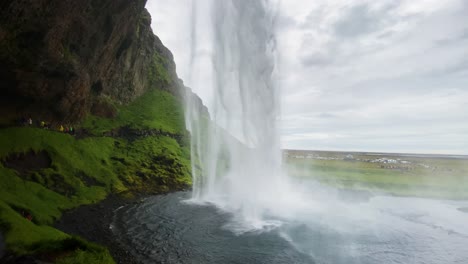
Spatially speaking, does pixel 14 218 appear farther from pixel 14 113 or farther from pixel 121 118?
pixel 121 118

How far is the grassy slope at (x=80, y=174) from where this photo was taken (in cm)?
2088

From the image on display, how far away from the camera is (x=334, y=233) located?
1262 inches

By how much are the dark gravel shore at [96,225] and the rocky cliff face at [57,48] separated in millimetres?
21367

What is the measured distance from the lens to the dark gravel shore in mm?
25000

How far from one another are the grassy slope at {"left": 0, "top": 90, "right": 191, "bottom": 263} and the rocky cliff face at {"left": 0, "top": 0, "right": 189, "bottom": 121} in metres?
5.85

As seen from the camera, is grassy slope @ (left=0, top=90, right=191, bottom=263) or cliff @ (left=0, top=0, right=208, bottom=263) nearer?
grassy slope @ (left=0, top=90, right=191, bottom=263)

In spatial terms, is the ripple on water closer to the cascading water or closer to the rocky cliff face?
the cascading water

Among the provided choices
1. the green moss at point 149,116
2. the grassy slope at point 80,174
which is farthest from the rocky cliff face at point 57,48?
the green moss at point 149,116

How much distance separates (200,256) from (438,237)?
88.6 feet

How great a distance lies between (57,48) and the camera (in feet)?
145

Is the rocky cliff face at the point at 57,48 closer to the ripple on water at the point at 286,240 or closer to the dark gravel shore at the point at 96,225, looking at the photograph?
the dark gravel shore at the point at 96,225

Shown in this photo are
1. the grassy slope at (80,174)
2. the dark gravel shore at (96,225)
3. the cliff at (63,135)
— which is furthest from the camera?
the cliff at (63,135)

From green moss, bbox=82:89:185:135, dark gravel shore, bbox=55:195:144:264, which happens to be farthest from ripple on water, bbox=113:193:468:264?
green moss, bbox=82:89:185:135

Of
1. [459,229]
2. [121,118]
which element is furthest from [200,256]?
[121,118]
